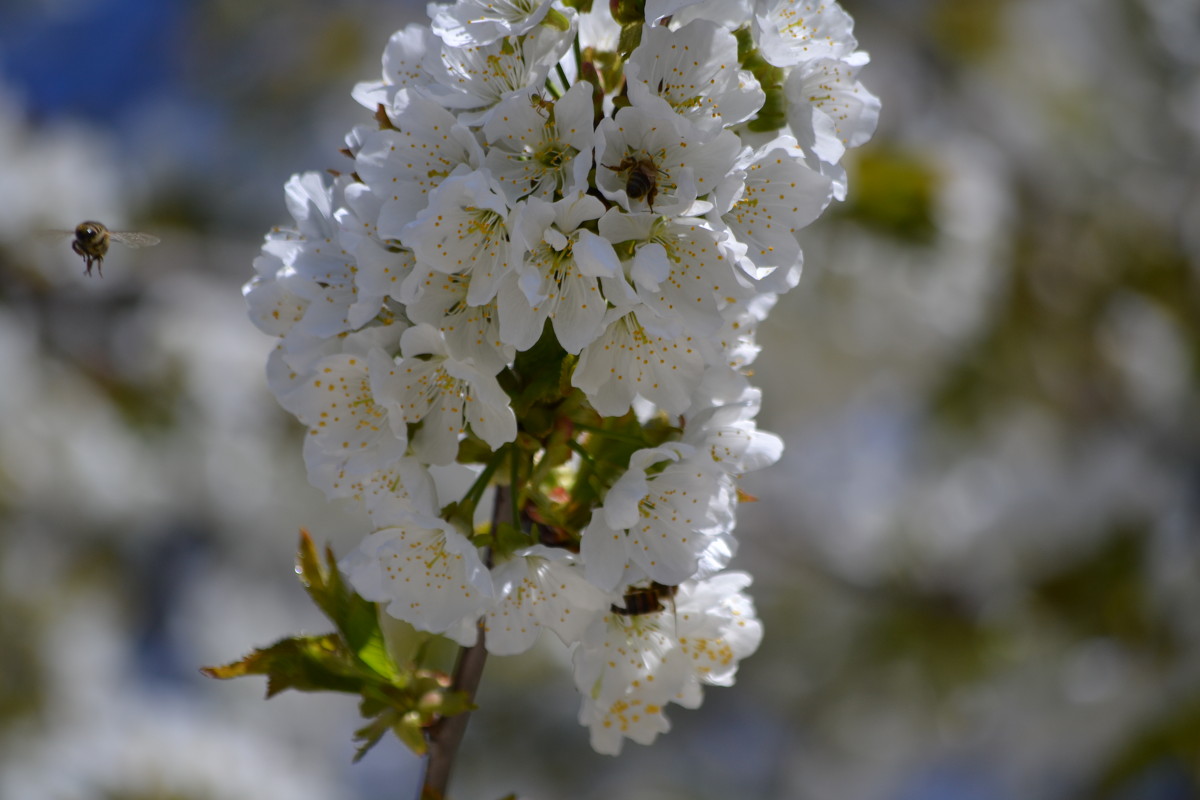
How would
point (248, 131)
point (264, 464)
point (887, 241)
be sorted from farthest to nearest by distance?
point (248, 131) → point (264, 464) → point (887, 241)

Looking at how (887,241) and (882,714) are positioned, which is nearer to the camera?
(887,241)

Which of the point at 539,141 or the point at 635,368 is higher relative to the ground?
the point at 539,141

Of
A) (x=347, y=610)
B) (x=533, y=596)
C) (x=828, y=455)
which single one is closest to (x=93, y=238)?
(x=347, y=610)

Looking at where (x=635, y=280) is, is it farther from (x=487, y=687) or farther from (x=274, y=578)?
(x=274, y=578)

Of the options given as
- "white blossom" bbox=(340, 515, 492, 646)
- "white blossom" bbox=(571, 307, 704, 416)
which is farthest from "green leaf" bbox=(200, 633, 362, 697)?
"white blossom" bbox=(571, 307, 704, 416)

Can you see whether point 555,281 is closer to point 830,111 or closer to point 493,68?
point 493,68

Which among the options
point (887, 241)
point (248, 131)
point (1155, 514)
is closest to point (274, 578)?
point (248, 131)
